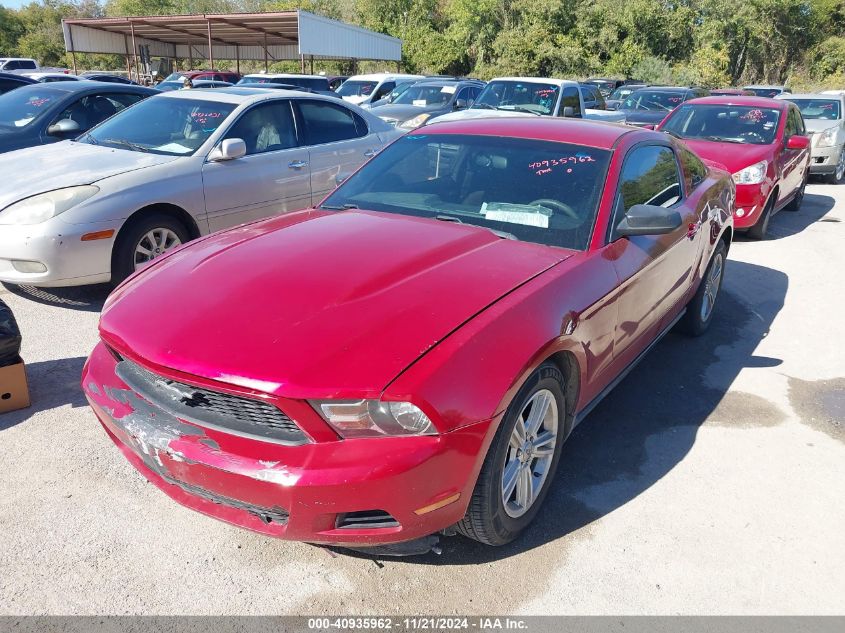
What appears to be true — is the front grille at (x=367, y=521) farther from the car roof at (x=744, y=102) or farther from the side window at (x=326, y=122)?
the car roof at (x=744, y=102)

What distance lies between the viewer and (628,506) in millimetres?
3180

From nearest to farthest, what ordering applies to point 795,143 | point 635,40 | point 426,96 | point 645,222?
point 645,222 < point 795,143 < point 426,96 < point 635,40

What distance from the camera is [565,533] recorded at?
117 inches

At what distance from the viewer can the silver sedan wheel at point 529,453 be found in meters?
2.73

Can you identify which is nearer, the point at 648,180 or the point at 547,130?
the point at 547,130

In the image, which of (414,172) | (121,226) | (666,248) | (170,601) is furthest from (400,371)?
(121,226)

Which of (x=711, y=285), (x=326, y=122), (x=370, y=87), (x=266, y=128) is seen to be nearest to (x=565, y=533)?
(x=711, y=285)

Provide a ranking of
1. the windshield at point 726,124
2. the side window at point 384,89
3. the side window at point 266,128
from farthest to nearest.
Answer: the side window at point 384,89, the windshield at point 726,124, the side window at point 266,128

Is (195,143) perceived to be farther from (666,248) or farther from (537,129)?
(666,248)

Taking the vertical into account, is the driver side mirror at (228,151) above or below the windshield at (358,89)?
above

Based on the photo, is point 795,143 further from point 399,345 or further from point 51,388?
point 51,388

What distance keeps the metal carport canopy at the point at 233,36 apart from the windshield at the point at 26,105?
18483 mm

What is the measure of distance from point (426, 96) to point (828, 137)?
8125mm

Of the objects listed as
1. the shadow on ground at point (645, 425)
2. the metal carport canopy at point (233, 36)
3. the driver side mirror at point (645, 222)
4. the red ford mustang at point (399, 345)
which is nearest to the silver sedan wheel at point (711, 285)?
the shadow on ground at point (645, 425)
